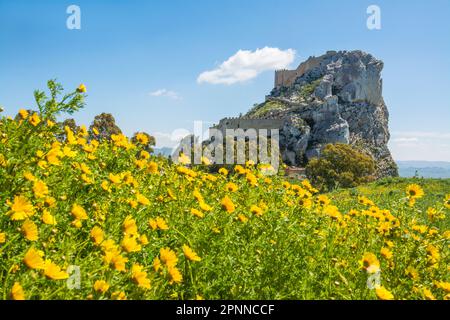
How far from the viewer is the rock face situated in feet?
209

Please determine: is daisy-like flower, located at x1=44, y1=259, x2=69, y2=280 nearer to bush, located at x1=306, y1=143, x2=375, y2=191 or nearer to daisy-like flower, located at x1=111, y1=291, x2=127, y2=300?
daisy-like flower, located at x1=111, y1=291, x2=127, y2=300

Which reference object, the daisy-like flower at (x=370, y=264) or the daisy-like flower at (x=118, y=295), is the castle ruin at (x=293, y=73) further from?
the daisy-like flower at (x=118, y=295)

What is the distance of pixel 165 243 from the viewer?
8.02ft

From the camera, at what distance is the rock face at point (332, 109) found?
63.6 metres

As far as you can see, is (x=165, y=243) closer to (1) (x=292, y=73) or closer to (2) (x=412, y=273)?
(2) (x=412, y=273)

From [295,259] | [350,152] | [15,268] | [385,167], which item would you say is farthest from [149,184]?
[385,167]

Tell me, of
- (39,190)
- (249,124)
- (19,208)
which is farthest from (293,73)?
(19,208)

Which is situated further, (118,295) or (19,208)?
(19,208)

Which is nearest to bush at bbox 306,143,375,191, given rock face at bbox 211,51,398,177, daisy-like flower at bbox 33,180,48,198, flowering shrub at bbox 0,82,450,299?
rock face at bbox 211,51,398,177

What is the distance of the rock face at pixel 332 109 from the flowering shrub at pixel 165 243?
191ft

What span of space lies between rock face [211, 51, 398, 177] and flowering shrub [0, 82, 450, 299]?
5832 centimetres

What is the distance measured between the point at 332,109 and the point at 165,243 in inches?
2667

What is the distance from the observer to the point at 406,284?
2564 millimetres
